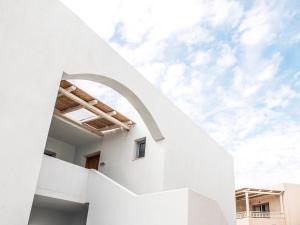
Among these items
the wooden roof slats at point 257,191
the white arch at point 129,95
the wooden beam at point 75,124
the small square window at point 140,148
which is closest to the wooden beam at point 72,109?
the wooden beam at point 75,124

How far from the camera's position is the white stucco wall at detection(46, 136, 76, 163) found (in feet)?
44.0

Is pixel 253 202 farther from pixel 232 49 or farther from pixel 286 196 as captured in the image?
pixel 232 49

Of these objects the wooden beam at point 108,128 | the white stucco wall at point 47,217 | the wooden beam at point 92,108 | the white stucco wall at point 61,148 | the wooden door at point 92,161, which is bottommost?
the white stucco wall at point 47,217

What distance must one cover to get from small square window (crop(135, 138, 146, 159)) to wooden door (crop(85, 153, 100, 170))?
2401 millimetres

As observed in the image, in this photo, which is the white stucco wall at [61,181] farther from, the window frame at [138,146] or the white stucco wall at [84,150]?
the white stucco wall at [84,150]

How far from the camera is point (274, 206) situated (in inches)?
962

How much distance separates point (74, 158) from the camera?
1428 centimetres

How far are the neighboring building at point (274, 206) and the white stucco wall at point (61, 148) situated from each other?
14.5 m

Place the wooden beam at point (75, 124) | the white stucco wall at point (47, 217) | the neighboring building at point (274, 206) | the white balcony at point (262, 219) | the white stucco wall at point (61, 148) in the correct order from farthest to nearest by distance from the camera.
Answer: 1. the neighboring building at point (274, 206)
2. the white balcony at point (262, 219)
3. the white stucco wall at point (61, 148)
4. the wooden beam at point (75, 124)
5. the white stucco wall at point (47, 217)

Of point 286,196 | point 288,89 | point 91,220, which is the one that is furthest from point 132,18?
point 286,196

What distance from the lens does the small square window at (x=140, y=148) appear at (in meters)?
11.8

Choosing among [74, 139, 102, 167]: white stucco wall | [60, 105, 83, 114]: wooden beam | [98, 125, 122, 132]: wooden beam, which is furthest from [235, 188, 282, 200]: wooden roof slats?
[60, 105, 83, 114]: wooden beam

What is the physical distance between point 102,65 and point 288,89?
1344cm

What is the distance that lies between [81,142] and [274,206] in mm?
18212
